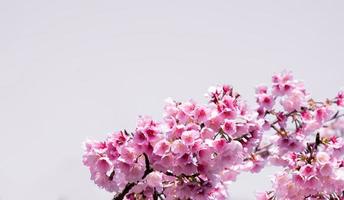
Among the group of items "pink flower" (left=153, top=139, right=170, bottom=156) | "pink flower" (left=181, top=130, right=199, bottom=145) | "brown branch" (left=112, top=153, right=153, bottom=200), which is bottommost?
"brown branch" (left=112, top=153, right=153, bottom=200)

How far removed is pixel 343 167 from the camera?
27.5ft

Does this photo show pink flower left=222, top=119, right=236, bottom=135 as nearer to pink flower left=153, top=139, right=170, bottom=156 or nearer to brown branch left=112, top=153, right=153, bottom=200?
pink flower left=153, top=139, right=170, bottom=156

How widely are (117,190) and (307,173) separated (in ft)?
8.89

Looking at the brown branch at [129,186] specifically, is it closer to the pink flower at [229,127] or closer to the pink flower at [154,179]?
the pink flower at [154,179]

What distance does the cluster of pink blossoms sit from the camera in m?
6.86

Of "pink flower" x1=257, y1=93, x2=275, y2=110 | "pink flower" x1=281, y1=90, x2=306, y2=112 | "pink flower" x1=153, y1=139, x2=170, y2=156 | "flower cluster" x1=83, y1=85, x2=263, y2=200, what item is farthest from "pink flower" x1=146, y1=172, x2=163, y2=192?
"pink flower" x1=281, y1=90, x2=306, y2=112

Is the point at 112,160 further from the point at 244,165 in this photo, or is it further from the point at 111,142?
the point at 244,165

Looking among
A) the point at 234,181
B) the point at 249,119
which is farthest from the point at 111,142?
the point at 234,181

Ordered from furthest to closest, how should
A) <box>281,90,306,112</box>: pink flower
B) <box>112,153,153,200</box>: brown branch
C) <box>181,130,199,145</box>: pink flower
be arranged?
<box>281,90,306,112</box>: pink flower < <box>112,153,153,200</box>: brown branch < <box>181,130,199,145</box>: pink flower

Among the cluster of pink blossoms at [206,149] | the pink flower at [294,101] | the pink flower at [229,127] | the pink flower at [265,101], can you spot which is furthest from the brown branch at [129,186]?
the pink flower at [294,101]

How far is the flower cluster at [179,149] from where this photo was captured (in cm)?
684

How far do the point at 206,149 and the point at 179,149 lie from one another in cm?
32

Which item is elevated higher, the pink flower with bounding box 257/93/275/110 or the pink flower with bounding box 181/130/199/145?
the pink flower with bounding box 181/130/199/145

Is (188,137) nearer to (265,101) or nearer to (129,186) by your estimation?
(129,186)
